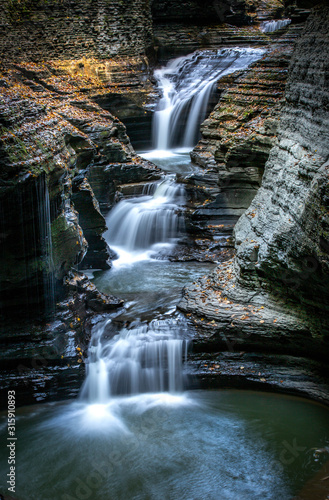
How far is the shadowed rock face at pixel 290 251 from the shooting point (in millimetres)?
6074

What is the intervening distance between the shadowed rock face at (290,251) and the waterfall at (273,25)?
38.0 feet

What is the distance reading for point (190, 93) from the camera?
16.0m

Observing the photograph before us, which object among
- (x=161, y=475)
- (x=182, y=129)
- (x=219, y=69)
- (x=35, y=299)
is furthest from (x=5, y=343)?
(x=219, y=69)

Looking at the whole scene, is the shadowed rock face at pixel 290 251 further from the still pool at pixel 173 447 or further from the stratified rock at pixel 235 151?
the stratified rock at pixel 235 151

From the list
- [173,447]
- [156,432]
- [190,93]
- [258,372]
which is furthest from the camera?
[190,93]

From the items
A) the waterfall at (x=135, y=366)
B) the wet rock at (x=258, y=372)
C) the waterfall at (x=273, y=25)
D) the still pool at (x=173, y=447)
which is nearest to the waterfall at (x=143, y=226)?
the waterfall at (x=135, y=366)

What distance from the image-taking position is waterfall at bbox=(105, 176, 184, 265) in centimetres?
1156

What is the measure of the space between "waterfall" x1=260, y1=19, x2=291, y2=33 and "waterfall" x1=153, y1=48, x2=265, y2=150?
2.88 m

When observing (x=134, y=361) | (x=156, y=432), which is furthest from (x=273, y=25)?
(x=156, y=432)

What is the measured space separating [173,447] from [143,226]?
6719mm

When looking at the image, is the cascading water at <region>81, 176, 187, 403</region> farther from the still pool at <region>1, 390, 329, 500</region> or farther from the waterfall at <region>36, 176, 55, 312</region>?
the waterfall at <region>36, 176, 55, 312</region>

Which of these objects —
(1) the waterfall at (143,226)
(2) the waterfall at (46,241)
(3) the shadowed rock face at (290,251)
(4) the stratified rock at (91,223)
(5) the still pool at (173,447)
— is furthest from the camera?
(1) the waterfall at (143,226)

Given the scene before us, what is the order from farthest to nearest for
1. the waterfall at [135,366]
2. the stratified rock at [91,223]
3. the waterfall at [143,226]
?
the waterfall at [143,226] → the stratified rock at [91,223] → the waterfall at [135,366]

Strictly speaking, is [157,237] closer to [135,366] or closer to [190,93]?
[135,366]
